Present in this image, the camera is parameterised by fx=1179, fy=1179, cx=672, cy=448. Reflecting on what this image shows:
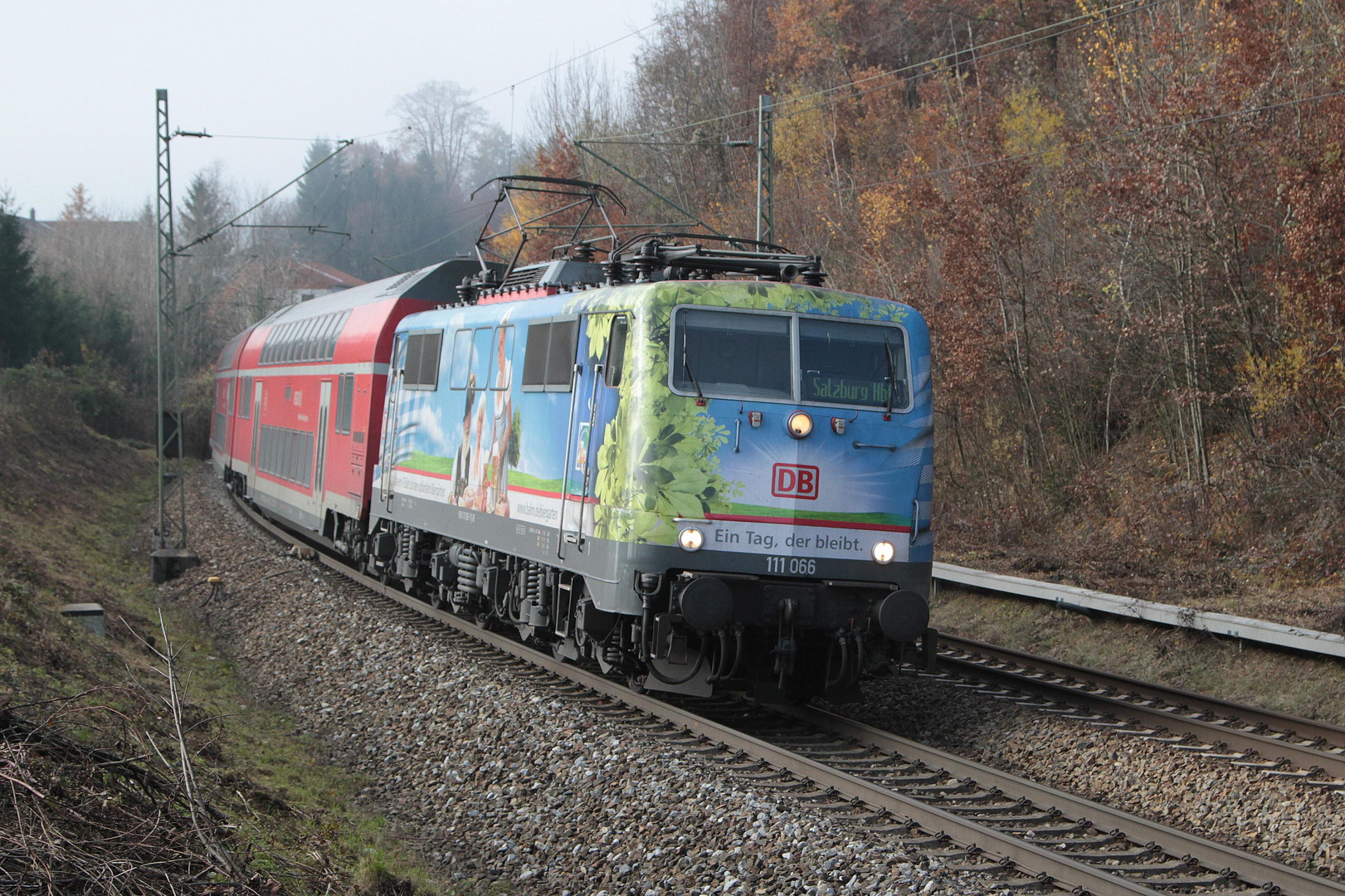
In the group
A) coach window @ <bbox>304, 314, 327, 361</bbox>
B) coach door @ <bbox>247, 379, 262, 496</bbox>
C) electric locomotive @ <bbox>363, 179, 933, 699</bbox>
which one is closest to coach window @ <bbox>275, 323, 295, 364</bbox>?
coach window @ <bbox>304, 314, 327, 361</bbox>

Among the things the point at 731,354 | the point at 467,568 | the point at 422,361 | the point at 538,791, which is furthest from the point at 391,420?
the point at 538,791

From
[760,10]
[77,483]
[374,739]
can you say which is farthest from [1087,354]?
[760,10]

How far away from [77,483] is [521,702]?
23.7 m

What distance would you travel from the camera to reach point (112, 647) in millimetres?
11883

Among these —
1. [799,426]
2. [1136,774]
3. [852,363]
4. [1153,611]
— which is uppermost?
[852,363]

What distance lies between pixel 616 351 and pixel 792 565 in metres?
2.09

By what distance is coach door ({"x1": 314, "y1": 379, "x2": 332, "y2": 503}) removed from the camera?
59.4 feet

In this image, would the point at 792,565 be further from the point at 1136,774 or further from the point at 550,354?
the point at 550,354

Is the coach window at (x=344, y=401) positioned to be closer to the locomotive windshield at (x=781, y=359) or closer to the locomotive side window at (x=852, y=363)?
the locomotive windshield at (x=781, y=359)

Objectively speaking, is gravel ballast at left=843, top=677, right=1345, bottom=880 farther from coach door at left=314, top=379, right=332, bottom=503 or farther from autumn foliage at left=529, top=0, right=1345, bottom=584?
coach door at left=314, top=379, right=332, bottom=503

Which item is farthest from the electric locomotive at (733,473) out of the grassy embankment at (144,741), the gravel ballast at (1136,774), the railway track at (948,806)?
the grassy embankment at (144,741)

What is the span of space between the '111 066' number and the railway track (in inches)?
47.6

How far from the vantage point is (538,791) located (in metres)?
7.86

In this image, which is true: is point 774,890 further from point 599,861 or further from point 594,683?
point 594,683
